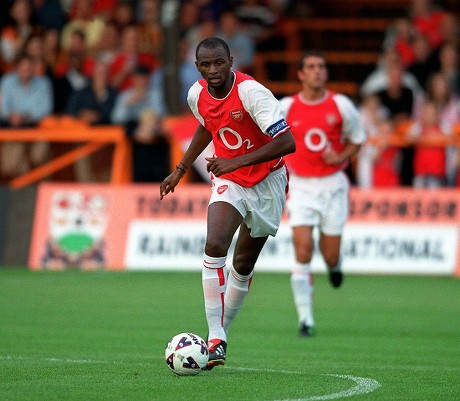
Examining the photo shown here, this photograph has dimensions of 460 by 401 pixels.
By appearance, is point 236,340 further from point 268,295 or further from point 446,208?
point 446,208

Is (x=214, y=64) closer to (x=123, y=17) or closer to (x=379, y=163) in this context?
(x=379, y=163)

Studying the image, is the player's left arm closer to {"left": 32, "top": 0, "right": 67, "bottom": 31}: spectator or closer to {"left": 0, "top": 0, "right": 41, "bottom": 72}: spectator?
{"left": 0, "top": 0, "right": 41, "bottom": 72}: spectator

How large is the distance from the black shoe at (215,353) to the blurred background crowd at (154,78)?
1043 centimetres

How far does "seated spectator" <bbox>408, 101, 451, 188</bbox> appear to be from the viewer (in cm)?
1861

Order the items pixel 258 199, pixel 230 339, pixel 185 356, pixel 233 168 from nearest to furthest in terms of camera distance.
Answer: pixel 185 356 < pixel 233 168 < pixel 258 199 < pixel 230 339

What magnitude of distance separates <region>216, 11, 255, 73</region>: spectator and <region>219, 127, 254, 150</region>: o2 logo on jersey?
41.2 ft

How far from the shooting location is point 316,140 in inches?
486

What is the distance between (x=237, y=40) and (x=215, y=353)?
1376 cm

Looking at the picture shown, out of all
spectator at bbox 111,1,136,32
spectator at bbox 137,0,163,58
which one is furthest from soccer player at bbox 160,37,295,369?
spectator at bbox 111,1,136,32

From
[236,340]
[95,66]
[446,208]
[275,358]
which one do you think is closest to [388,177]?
[446,208]

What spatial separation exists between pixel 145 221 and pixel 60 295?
3.79 m

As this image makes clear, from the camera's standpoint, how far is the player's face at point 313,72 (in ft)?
39.5

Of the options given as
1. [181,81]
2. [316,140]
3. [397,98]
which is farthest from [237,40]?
[316,140]

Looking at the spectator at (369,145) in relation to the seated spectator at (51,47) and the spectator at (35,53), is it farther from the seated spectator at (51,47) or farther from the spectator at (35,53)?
the seated spectator at (51,47)
